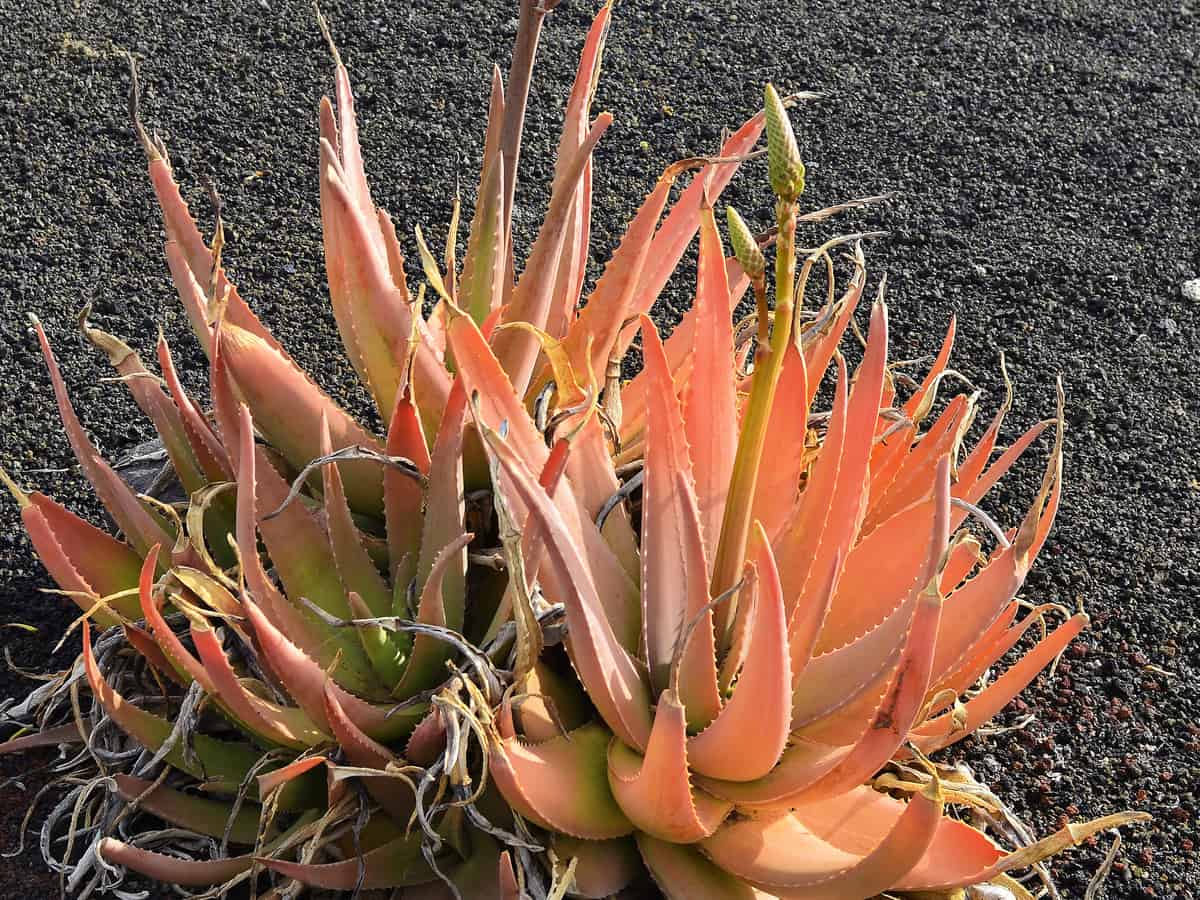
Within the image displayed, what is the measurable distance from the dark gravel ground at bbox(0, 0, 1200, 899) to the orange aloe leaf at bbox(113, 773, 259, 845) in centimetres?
28

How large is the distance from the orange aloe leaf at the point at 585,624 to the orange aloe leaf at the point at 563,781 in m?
0.05

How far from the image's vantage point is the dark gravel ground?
168cm

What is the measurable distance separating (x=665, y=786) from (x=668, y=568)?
0.20 metres

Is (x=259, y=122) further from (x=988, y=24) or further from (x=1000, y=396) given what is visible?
(x=988, y=24)

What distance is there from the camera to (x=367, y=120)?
8.74 ft

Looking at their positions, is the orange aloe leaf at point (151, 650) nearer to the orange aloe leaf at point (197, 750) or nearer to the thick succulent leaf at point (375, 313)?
the orange aloe leaf at point (197, 750)

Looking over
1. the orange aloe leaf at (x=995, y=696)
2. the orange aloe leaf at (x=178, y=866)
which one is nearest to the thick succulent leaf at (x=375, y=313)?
the orange aloe leaf at (x=178, y=866)

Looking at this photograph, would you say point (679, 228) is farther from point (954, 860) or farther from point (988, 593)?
point (954, 860)

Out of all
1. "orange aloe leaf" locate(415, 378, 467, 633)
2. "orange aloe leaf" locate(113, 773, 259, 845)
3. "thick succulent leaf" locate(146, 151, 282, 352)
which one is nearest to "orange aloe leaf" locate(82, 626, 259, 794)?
"orange aloe leaf" locate(113, 773, 259, 845)

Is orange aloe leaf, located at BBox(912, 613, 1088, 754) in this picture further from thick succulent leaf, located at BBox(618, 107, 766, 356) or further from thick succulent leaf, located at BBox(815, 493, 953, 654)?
thick succulent leaf, located at BBox(618, 107, 766, 356)

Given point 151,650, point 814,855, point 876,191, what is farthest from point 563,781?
point 876,191

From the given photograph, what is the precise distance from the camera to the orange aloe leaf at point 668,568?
1.05 meters

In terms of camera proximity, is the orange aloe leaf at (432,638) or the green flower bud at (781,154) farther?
the orange aloe leaf at (432,638)

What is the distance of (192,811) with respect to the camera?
48.0 inches
